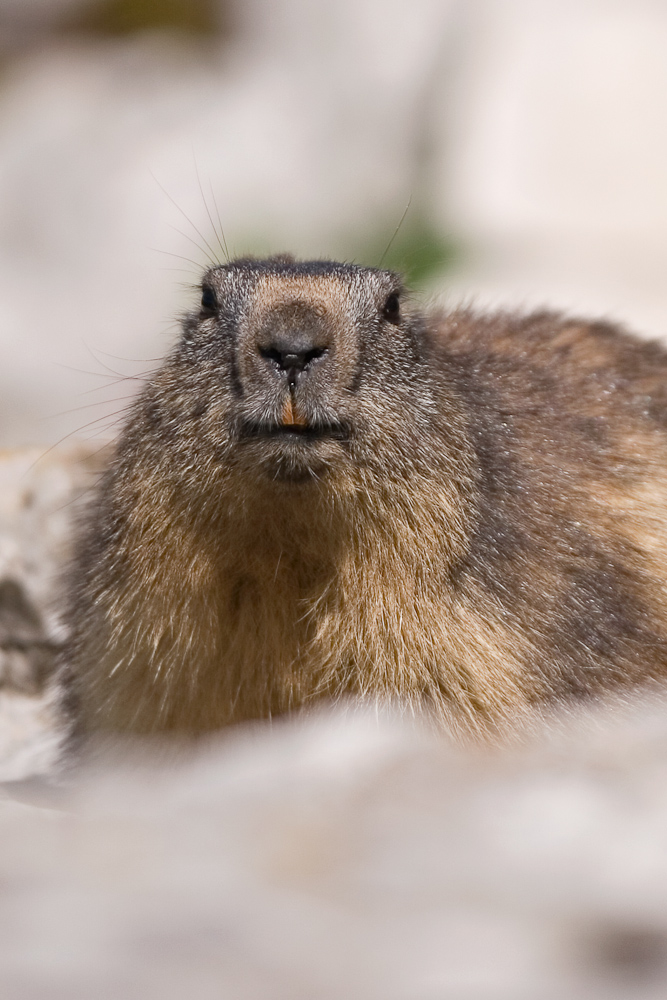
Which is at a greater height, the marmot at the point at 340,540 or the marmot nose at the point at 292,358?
the marmot nose at the point at 292,358

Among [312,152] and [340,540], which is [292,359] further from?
[312,152]

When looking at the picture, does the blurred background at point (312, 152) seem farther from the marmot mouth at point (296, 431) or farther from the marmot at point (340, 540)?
the marmot mouth at point (296, 431)

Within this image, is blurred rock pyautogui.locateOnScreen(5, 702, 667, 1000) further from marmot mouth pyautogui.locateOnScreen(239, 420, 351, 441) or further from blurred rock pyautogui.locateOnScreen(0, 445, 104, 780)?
blurred rock pyautogui.locateOnScreen(0, 445, 104, 780)

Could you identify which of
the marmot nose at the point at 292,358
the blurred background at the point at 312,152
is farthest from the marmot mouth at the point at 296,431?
the blurred background at the point at 312,152

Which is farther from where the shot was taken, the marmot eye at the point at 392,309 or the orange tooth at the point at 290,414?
the marmot eye at the point at 392,309

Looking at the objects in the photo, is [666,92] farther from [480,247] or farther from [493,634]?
[493,634]

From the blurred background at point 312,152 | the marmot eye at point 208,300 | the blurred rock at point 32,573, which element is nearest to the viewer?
the marmot eye at point 208,300

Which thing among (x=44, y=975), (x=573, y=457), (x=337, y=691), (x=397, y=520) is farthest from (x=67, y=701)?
(x=44, y=975)

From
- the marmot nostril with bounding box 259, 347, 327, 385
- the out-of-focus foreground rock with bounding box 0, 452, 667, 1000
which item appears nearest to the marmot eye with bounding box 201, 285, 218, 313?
the marmot nostril with bounding box 259, 347, 327, 385

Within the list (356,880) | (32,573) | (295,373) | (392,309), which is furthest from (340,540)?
(32,573)
